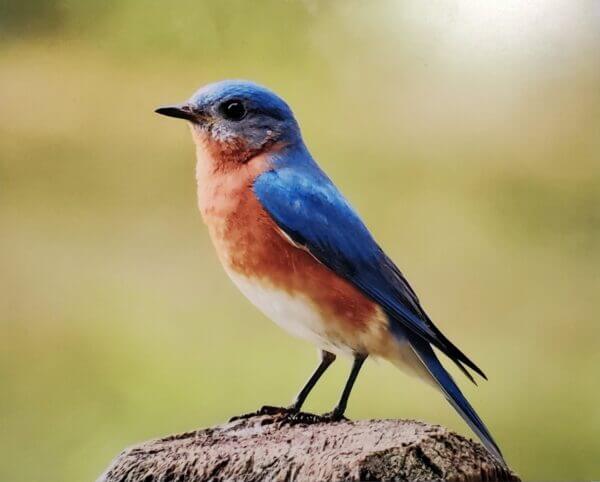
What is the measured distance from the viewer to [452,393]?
2324 millimetres

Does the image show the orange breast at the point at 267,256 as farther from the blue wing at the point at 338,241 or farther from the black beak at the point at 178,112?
the black beak at the point at 178,112

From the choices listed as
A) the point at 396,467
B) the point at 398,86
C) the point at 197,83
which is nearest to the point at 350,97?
the point at 398,86

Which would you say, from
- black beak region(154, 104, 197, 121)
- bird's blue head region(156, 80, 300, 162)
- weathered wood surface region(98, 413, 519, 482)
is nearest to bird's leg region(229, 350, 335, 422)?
weathered wood surface region(98, 413, 519, 482)

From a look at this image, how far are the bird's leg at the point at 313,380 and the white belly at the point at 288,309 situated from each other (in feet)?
0.31

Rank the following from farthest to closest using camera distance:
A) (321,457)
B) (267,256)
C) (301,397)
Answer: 1. (301,397)
2. (267,256)
3. (321,457)

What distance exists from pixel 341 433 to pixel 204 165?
0.81 meters

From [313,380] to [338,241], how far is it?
1.29 ft

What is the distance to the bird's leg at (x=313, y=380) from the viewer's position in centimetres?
242

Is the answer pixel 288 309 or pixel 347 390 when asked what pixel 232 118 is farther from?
pixel 347 390

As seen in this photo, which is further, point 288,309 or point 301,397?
point 301,397

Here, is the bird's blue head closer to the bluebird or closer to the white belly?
the bluebird

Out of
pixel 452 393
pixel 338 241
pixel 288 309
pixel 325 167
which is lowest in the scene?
pixel 452 393

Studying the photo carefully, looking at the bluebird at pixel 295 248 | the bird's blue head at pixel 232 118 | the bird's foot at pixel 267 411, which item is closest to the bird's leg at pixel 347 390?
the bluebird at pixel 295 248

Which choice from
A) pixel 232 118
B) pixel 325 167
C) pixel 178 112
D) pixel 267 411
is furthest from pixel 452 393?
pixel 178 112
